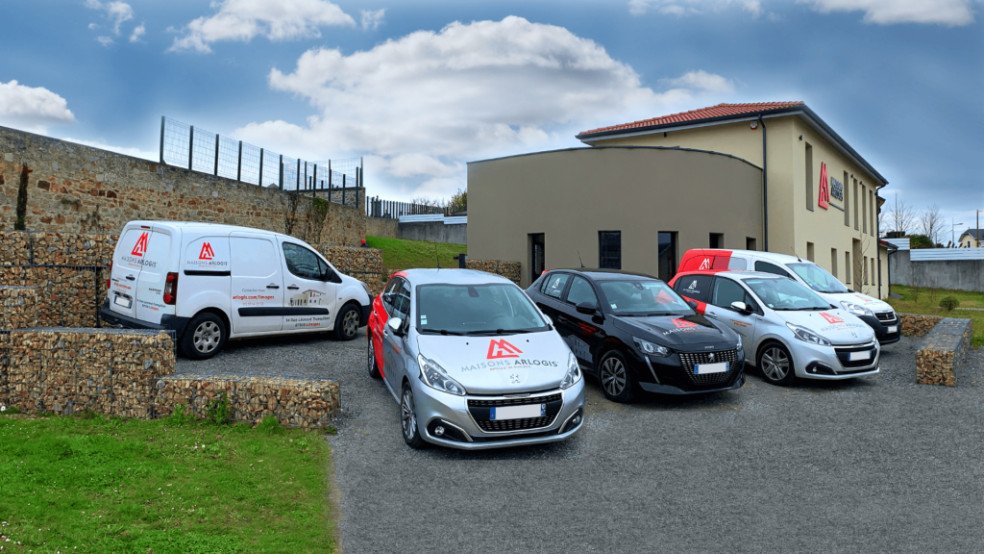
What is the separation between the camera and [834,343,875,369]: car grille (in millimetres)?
8680

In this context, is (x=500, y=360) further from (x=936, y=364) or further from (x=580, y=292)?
(x=936, y=364)

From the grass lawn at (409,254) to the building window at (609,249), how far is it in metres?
7.54

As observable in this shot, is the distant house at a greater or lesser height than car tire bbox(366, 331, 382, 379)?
greater

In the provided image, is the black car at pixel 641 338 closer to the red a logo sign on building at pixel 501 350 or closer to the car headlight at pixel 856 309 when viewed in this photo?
the red a logo sign on building at pixel 501 350

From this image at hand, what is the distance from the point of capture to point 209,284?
8875mm

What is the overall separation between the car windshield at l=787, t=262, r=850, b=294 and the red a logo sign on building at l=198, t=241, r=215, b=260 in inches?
407

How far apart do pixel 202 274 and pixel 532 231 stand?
11.9 metres

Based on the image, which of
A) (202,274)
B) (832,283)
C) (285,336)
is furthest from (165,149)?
(832,283)

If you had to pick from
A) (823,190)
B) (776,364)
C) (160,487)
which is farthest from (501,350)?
(823,190)

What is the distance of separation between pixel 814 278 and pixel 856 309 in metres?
1.13

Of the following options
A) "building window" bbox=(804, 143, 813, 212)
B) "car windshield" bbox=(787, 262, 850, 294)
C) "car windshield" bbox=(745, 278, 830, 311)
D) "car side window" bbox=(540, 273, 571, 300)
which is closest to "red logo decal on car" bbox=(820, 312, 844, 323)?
"car windshield" bbox=(745, 278, 830, 311)

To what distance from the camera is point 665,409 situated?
24.6 feet

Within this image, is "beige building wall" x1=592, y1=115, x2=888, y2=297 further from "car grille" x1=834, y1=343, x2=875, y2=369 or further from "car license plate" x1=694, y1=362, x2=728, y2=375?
"car license plate" x1=694, y1=362, x2=728, y2=375

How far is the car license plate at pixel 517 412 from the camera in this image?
5559mm
